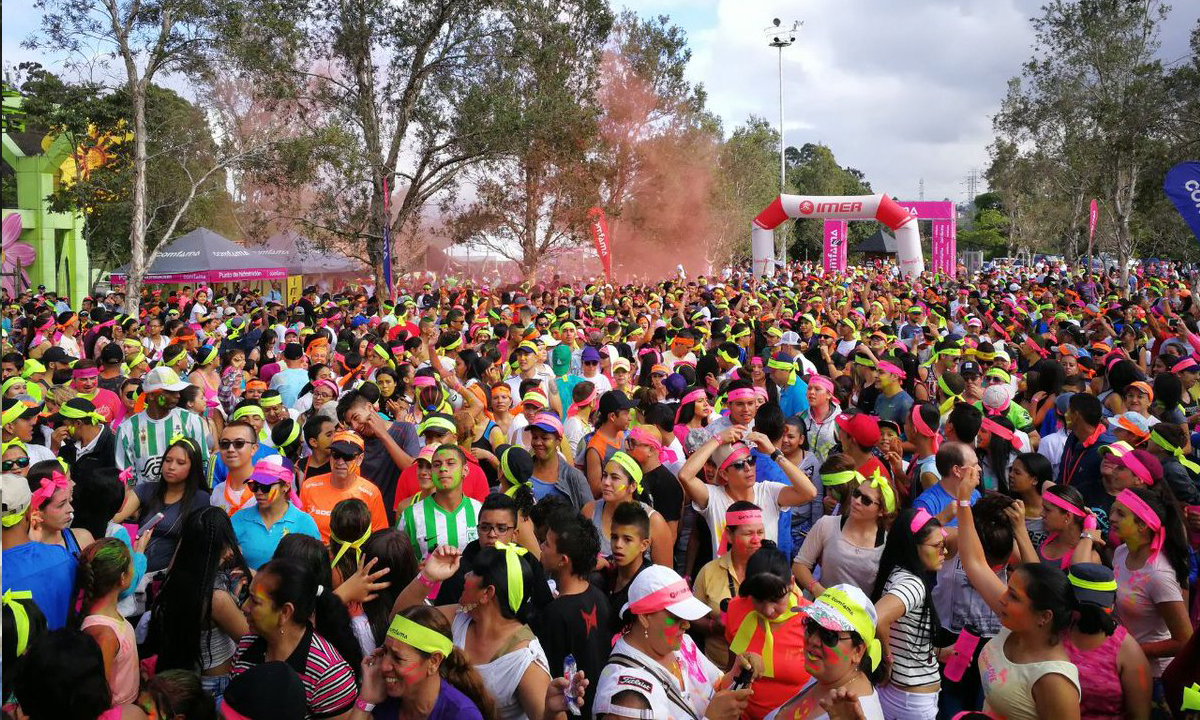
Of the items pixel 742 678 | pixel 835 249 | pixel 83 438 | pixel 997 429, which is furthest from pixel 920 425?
pixel 835 249

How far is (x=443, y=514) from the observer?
4.91 metres

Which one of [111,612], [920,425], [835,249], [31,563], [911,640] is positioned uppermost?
[835,249]

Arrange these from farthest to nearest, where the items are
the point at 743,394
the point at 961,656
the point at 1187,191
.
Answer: the point at 1187,191 → the point at 743,394 → the point at 961,656

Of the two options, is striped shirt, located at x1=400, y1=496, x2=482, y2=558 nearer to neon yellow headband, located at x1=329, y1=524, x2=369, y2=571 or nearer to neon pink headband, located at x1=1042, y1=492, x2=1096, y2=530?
neon yellow headband, located at x1=329, y1=524, x2=369, y2=571

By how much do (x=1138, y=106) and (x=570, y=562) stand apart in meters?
23.5

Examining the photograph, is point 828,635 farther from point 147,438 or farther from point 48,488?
point 147,438

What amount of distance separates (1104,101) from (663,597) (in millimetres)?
26676

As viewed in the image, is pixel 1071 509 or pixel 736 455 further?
pixel 736 455

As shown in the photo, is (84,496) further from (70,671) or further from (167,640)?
(70,671)

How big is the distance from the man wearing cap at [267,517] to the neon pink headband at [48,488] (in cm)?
73

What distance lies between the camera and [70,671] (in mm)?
2803

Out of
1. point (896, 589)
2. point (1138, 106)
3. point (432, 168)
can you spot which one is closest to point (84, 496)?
point (896, 589)

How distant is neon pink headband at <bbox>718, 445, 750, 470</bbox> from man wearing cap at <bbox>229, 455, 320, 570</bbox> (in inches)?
82.5

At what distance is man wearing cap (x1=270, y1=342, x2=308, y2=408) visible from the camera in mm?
8102
